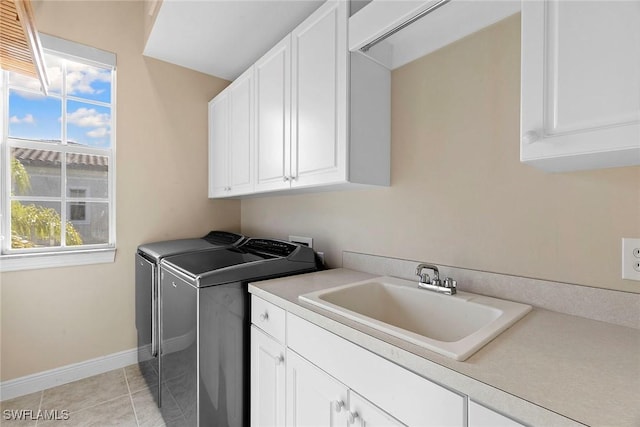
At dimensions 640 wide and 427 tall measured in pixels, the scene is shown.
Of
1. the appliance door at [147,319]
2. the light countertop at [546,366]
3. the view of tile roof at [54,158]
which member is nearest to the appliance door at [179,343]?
the appliance door at [147,319]

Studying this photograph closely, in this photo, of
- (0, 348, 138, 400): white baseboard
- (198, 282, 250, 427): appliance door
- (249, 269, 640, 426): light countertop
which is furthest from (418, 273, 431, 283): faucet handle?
(0, 348, 138, 400): white baseboard

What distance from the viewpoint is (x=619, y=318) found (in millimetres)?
909

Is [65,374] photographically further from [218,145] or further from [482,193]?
[482,193]

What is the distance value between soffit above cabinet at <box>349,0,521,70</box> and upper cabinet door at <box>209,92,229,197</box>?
1.45 m

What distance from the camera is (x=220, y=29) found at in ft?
6.55

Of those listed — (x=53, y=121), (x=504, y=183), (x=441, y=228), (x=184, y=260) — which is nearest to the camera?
(x=504, y=183)

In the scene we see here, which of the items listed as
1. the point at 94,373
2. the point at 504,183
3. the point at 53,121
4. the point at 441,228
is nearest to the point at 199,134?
the point at 53,121

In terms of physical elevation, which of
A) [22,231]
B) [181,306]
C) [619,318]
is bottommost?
[181,306]

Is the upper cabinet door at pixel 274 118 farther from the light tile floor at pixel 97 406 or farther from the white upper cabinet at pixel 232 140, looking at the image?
the light tile floor at pixel 97 406

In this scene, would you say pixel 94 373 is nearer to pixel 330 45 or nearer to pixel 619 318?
pixel 330 45

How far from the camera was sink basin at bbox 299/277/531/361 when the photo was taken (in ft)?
2.65

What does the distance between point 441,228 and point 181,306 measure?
133cm

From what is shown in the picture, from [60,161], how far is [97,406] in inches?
69.5

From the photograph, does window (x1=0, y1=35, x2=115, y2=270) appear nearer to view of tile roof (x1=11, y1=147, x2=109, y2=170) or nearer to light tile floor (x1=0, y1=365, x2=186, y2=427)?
view of tile roof (x1=11, y1=147, x2=109, y2=170)
